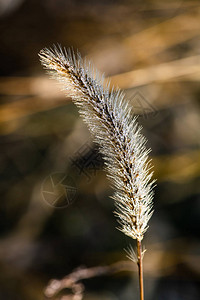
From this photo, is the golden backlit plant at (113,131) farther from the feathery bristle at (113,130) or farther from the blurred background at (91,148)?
the blurred background at (91,148)

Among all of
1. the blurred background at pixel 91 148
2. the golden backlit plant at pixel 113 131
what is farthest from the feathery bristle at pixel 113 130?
the blurred background at pixel 91 148

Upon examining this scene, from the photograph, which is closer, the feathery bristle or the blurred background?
the feathery bristle

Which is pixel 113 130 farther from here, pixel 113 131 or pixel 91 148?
pixel 91 148

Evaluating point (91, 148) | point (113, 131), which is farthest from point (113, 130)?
point (91, 148)

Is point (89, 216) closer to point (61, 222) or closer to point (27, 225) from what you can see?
point (61, 222)

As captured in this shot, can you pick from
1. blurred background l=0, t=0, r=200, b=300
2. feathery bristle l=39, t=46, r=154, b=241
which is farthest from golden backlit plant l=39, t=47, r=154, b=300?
blurred background l=0, t=0, r=200, b=300

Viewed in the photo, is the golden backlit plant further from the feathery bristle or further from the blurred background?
the blurred background

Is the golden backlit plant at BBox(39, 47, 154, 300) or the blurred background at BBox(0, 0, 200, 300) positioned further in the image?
the blurred background at BBox(0, 0, 200, 300)

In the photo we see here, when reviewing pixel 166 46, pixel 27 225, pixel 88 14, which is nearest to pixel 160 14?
pixel 166 46
